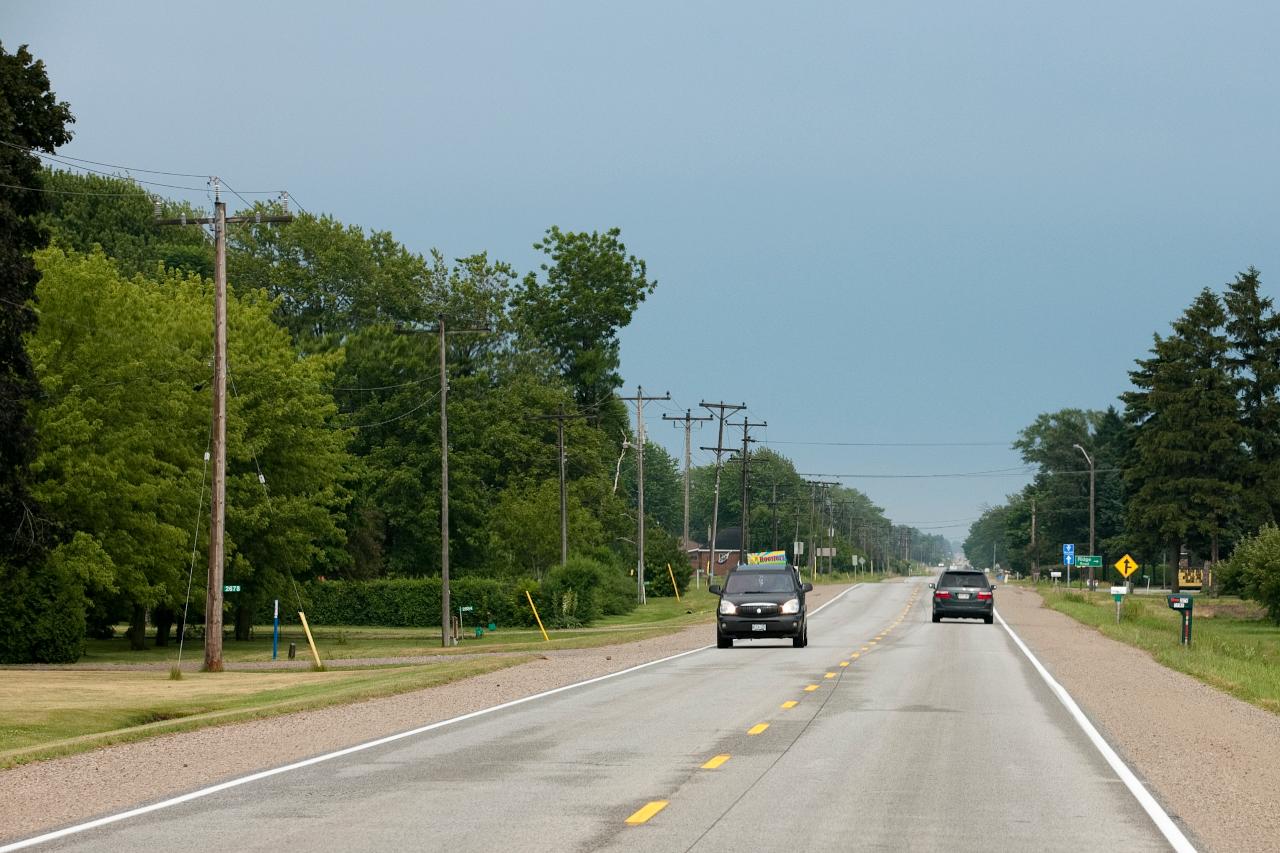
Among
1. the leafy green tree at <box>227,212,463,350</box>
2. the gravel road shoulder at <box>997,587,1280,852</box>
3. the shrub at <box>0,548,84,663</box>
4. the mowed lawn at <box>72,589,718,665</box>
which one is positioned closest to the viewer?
the gravel road shoulder at <box>997,587,1280,852</box>

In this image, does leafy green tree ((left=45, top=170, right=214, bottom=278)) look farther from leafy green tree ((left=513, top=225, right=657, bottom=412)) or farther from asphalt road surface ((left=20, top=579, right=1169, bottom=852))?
asphalt road surface ((left=20, top=579, right=1169, bottom=852))

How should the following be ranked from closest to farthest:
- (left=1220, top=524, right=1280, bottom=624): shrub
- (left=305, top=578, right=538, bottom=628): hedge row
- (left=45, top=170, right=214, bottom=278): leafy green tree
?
1. (left=1220, top=524, right=1280, bottom=624): shrub
2. (left=305, top=578, right=538, bottom=628): hedge row
3. (left=45, top=170, right=214, bottom=278): leafy green tree

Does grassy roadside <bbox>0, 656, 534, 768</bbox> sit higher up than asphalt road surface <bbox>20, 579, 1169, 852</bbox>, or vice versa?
asphalt road surface <bbox>20, 579, 1169, 852</bbox>

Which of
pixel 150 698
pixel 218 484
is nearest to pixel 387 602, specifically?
pixel 218 484

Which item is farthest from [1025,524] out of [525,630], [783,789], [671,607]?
[783,789]

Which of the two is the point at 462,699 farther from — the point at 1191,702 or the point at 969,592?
the point at 969,592

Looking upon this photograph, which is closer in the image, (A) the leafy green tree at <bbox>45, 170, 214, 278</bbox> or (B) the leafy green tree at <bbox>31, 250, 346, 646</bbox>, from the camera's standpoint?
(B) the leafy green tree at <bbox>31, 250, 346, 646</bbox>

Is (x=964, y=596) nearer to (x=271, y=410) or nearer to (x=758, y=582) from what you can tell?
(x=758, y=582)

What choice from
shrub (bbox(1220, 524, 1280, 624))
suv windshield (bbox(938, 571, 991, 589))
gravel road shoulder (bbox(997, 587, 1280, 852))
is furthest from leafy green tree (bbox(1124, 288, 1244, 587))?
gravel road shoulder (bbox(997, 587, 1280, 852))

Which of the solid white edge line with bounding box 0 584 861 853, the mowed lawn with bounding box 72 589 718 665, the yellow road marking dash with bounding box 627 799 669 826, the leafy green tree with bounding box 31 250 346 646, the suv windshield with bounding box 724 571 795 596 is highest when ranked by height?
the leafy green tree with bounding box 31 250 346 646

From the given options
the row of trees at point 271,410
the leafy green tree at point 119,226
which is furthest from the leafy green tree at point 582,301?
the leafy green tree at point 119,226

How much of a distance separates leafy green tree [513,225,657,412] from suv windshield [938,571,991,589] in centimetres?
4832

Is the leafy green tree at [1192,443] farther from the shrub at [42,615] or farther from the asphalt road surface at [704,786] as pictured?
the asphalt road surface at [704,786]

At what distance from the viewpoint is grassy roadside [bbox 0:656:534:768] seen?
747 inches
